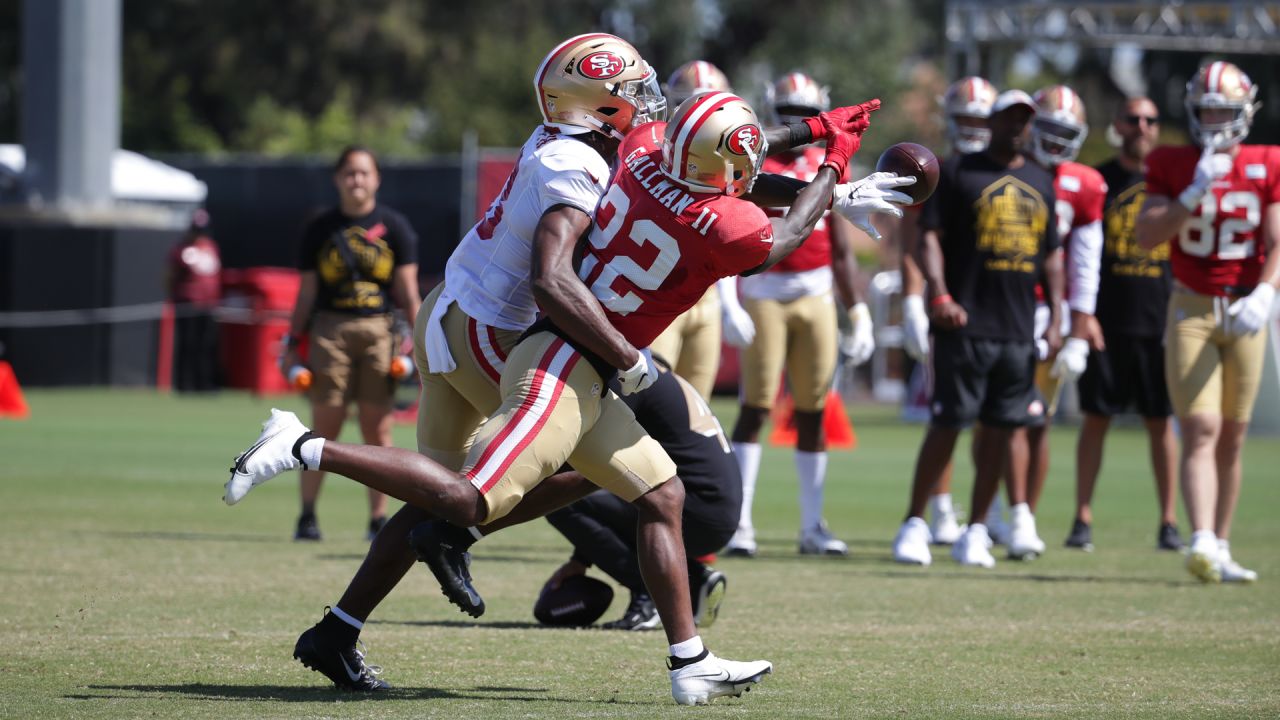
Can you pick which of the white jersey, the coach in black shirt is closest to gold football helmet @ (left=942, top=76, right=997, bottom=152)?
the coach in black shirt

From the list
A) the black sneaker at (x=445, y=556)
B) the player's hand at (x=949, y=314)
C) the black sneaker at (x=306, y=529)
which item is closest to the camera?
the black sneaker at (x=445, y=556)

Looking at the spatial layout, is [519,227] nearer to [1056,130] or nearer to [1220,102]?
[1220,102]

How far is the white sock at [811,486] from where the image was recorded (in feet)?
32.6

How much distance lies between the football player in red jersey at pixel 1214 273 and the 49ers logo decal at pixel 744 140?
362cm

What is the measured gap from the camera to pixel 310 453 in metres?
5.23

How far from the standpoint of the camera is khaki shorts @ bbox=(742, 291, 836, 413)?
33.0ft

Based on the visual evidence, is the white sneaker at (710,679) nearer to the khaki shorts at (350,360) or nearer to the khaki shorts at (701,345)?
the khaki shorts at (701,345)

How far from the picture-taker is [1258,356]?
8773 millimetres

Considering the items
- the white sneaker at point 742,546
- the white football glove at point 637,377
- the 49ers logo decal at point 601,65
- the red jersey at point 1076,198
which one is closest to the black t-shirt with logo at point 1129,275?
the red jersey at point 1076,198

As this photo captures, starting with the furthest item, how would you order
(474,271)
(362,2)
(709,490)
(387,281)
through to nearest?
(362,2), (387,281), (709,490), (474,271)

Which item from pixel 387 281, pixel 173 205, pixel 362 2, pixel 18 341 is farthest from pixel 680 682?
pixel 362 2

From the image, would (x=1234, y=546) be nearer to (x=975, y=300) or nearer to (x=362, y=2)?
(x=975, y=300)

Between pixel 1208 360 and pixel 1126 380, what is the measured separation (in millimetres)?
2183

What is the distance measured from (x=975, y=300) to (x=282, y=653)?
4500 mm
